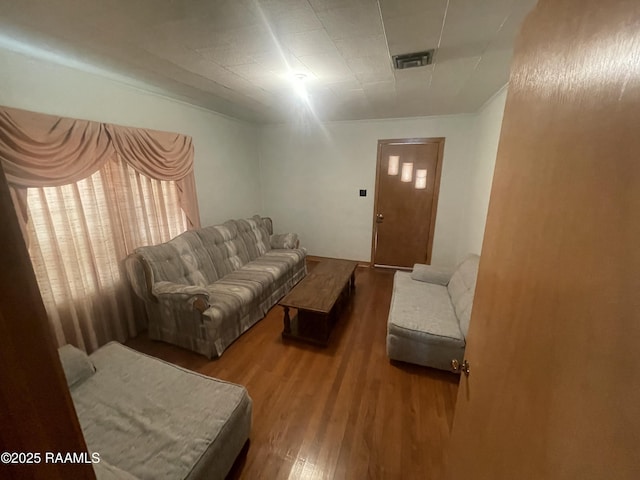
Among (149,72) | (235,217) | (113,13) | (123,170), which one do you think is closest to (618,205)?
(113,13)

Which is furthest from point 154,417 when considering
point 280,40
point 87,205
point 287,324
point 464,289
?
point 464,289

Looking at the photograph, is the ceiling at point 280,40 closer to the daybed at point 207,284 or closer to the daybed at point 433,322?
Result: the daybed at point 207,284

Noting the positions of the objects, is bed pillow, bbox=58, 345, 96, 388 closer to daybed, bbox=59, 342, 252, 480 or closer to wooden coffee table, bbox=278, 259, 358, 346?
daybed, bbox=59, 342, 252, 480

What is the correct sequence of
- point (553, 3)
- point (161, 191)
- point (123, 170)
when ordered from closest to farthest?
1. point (553, 3)
2. point (123, 170)
3. point (161, 191)

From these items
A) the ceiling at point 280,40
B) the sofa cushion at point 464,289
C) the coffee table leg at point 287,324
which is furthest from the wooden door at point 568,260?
the coffee table leg at point 287,324

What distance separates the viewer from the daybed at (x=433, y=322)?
1868 millimetres

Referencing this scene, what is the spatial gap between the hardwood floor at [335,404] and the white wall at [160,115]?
6.48 ft

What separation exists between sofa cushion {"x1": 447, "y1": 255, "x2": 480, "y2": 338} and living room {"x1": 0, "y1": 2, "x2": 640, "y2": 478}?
0.42 m

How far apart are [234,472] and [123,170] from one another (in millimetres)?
2455

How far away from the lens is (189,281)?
8.10 ft

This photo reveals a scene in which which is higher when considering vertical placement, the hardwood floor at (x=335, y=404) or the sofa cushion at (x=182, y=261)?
the sofa cushion at (x=182, y=261)

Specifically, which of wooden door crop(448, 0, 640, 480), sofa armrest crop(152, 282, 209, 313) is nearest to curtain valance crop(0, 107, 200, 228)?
sofa armrest crop(152, 282, 209, 313)

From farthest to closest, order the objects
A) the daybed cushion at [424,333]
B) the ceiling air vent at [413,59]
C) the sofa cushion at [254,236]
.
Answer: the sofa cushion at [254,236], the daybed cushion at [424,333], the ceiling air vent at [413,59]

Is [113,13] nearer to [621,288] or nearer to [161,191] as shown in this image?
[161,191]
